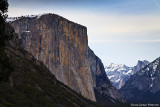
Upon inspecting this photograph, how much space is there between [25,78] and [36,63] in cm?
3609

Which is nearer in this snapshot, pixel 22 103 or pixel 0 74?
pixel 0 74

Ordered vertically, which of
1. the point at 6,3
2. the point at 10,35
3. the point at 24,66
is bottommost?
the point at 24,66

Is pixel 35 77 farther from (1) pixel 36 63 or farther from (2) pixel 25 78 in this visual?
(1) pixel 36 63

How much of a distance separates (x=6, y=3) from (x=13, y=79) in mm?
101999

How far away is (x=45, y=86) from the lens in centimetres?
14712

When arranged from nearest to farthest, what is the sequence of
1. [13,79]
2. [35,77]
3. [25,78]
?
[13,79] → [25,78] → [35,77]

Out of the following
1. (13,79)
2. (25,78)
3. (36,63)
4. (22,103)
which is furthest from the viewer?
(36,63)

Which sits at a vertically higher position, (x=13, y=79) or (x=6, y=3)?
(x=6, y=3)

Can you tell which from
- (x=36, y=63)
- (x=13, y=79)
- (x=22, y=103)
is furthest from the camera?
(x=36, y=63)

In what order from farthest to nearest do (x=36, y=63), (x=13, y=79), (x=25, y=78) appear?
(x=36, y=63) → (x=25, y=78) → (x=13, y=79)

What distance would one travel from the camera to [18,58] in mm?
156750

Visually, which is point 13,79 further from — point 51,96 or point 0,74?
point 0,74

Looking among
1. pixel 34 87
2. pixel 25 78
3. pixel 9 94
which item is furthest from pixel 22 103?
pixel 25 78

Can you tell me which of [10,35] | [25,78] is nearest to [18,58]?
[25,78]
